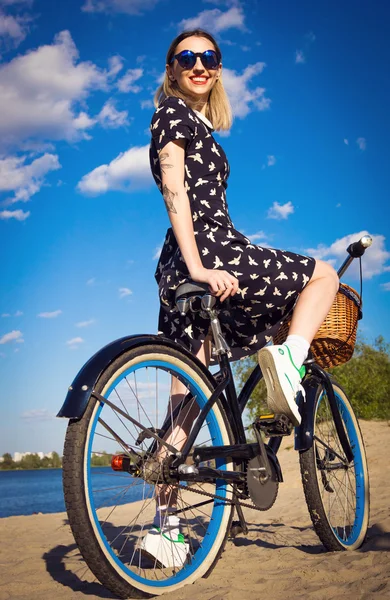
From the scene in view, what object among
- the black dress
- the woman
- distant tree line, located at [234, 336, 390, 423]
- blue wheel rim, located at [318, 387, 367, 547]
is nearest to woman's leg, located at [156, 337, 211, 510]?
the woman

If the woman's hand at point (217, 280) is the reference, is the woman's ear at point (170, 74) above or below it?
above

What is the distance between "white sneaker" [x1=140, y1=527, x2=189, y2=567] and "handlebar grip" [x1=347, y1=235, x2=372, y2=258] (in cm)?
190

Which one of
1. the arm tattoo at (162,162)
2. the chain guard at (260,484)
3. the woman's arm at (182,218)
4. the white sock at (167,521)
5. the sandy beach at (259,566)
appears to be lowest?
the sandy beach at (259,566)

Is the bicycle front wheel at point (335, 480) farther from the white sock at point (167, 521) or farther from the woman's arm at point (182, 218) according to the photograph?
the woman's arm at point (182, 218)

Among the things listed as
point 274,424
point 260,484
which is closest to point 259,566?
point 260,484

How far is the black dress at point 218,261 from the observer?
2617mm

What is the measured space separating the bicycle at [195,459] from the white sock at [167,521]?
5cm

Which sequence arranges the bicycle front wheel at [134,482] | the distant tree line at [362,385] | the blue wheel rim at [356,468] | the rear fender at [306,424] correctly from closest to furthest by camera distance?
the bicycle front wheel at [134,482] < the rear fender at [306,424] < the blue wheel rim at [356,468] < the distant tree line at [362,385]

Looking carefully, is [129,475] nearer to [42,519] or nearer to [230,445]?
[230,445]

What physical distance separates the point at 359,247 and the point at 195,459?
1700 mm

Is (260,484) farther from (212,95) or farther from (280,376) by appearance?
(212,95)

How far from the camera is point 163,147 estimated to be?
8.54 ft

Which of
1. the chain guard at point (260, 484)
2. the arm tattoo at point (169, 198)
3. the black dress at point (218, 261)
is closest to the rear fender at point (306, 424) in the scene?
the chain guard at point (260, 484)

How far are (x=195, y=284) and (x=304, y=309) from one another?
1.90 ft
